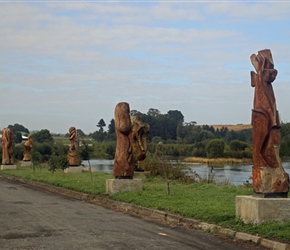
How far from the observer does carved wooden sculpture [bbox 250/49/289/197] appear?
432 inches

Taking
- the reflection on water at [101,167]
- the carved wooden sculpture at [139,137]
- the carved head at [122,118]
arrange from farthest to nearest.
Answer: the reflection on water at [101,167]
the carved wooden sculpture at [139,137]
the carved head at [122,118]

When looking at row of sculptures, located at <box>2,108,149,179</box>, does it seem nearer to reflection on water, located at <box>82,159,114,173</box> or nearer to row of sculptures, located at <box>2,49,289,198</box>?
reflection on water, located at <box>82,159,114,173</box>

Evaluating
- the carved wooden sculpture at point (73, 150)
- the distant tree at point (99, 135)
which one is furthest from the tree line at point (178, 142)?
the carved wooden sculpture at point (73, 150)

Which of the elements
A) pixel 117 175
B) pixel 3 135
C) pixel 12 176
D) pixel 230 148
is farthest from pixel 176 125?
pixel 117 175

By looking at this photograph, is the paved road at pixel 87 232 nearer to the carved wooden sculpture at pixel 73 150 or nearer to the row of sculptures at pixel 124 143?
the row of sculptures at pixel 124 143

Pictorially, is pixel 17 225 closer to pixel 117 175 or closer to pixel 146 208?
pixel 146 208

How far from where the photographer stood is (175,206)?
13.9 metres

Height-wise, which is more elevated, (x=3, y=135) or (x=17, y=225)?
(x=3, y=135)

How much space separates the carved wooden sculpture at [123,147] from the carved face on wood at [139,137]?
A: 489 centimetres

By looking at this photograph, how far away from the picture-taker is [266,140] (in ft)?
36.5

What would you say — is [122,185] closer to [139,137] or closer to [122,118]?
[122,118]

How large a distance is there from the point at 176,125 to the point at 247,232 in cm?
7306

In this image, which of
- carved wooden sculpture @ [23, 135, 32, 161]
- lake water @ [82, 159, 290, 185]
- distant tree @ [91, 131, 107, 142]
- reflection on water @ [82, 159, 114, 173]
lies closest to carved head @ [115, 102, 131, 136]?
lake water @ [82, 159, 290, 185]

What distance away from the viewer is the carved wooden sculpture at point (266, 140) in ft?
36.0
